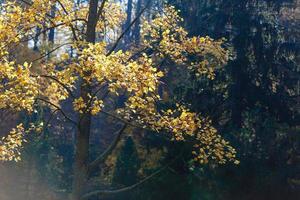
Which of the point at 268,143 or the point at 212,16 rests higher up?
the point at 212,16

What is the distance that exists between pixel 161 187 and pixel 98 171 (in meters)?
7.20


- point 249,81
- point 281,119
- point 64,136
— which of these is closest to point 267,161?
point 281,119

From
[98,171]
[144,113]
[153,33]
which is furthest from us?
[98,171]

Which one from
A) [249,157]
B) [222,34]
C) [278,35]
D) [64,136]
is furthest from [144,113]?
[64,136]

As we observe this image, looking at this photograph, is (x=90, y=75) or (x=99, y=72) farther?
(x=90, y=75)

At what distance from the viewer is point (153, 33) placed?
7086mm

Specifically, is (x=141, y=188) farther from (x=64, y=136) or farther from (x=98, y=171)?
(x=64, y=136)

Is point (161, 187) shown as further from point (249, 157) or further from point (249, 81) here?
point (249, 81)

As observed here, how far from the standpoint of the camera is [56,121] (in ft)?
85.8

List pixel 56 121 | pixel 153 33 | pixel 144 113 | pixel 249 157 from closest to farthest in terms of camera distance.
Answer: pixel 144 113 < pixel 153 33 < pixel 249 157 < pixel 56 121

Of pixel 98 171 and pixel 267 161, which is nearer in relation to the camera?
pixel 267 161

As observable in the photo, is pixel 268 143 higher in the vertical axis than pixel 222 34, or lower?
lower

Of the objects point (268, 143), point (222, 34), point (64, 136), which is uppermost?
point (222, 34)

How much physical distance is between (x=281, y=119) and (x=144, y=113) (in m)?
10.4
